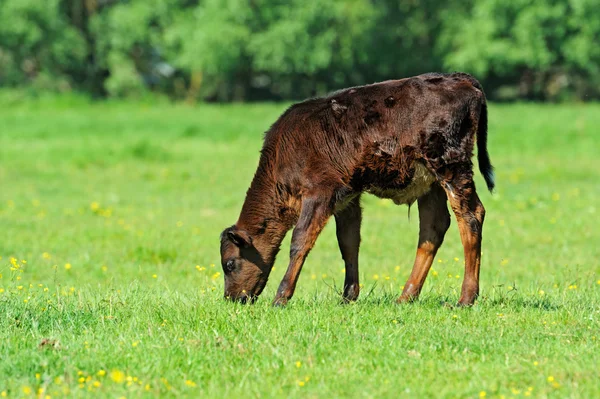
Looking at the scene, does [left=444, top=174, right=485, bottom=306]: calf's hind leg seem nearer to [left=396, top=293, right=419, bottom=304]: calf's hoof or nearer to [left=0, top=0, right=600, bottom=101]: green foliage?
[left=396, top=293, right=419, bottom=304]: calf's hoof

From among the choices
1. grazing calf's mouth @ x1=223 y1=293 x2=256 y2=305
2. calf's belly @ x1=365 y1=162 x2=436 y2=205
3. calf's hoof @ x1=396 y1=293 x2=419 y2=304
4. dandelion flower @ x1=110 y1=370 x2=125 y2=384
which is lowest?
grazing calf's mouth @ x1=223 y1=293 x2=256 y2=305

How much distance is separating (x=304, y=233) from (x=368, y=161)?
32.9 inches

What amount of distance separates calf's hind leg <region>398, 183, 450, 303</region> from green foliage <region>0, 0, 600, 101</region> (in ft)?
116

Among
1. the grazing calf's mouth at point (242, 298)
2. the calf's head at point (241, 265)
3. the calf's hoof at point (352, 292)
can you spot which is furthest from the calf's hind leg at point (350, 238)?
the grazing calf's mouth at point (242, 298)

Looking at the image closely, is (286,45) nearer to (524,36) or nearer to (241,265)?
(524,36)

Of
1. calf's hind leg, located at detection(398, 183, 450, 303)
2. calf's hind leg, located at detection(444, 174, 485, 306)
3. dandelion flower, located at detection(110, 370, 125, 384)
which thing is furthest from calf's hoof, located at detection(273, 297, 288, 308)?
dandelion flower, located at detection(110, 370, 125, 384)

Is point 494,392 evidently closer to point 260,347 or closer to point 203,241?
point 260,347

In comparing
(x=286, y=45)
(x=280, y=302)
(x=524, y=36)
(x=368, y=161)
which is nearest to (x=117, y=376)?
(x=280, y=302)

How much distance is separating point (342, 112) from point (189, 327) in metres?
2.50

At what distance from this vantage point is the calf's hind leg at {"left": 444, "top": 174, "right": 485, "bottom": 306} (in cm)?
806

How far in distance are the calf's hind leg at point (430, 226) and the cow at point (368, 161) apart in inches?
3.6

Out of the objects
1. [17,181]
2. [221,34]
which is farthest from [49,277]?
[221,34]

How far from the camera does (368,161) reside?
805cm

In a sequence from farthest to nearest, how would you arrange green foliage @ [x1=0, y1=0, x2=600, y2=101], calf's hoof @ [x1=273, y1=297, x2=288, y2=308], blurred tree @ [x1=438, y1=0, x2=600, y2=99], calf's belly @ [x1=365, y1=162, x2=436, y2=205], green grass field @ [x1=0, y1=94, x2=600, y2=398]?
1. blurred tree @ [x1=438, y1=0, x2=600, y2=99]
2. green foliage @ [x1=0, y1=0, x2=600, y2=101]
3. calf's belly @ [x1=365, y1=162, x2=436, y2=205]
4. calf's hoof @ [x1=273, y1=297, x2=288, y2=308]
5. green grass field @ [x1=0, y1=94, x2=600, y2=398]
